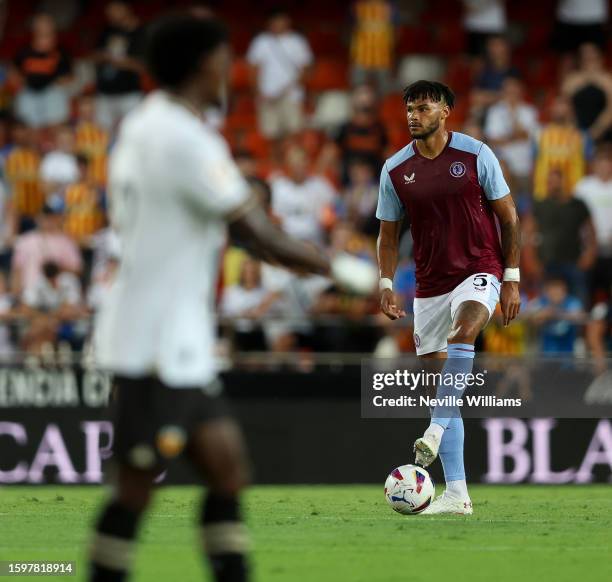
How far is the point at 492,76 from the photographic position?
18953 mm

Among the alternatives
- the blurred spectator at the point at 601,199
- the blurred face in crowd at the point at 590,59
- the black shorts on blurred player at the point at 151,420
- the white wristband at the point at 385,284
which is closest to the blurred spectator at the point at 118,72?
the blurred face in crowd at the point at 590,59

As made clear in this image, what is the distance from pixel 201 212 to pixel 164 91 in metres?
0.51

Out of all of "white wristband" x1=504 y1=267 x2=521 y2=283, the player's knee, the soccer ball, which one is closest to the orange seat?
"white wristband" x1=504 y1=267 x2=521 y2=283

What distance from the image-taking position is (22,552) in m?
7.94

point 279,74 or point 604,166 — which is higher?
point 279,74

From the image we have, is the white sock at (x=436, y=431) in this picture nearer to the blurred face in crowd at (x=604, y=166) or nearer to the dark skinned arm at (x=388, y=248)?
the dark skinned arm at (x=388, y=248)

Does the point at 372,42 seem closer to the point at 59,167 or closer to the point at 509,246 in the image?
the point at 59,167

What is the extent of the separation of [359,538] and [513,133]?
10118 millimetres

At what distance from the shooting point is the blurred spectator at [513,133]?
17875mm

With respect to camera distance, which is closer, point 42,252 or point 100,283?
point 100,283

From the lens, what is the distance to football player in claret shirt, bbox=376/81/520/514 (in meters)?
9.52

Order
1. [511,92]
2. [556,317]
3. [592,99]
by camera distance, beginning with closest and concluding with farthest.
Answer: [556,317], [511,92], [592,99]

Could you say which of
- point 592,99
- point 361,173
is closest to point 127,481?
point 361,173

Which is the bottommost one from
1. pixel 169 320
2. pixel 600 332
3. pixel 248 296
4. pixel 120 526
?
pixel 120 526
